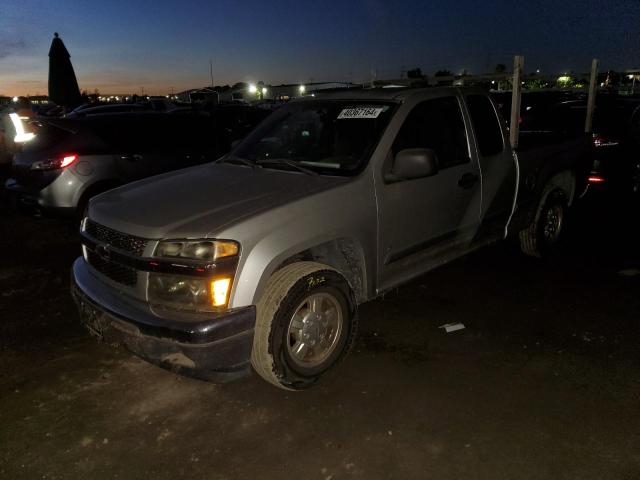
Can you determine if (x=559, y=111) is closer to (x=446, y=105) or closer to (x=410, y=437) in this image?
(x=446, y=105)

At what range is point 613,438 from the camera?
8.59ft

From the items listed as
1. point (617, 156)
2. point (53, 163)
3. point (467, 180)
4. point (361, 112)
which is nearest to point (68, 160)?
point (53, 163)

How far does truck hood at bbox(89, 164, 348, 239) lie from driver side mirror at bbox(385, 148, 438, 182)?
39 centimetres

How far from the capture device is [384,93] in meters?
3.70

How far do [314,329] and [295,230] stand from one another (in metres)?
0.70

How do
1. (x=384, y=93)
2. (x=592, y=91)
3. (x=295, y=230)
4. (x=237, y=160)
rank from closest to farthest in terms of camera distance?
(x=295, y=230)
(x=384, y=93)
(x=237, y=160)
(x=592, y=91)

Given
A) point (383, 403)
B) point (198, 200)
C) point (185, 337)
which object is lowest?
point (383, 403)

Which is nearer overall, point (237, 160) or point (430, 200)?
point (430, 200)

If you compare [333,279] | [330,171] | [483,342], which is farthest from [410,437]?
[330,171]

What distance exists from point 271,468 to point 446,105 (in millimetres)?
2936

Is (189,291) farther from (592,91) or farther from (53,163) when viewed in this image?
(592,91)

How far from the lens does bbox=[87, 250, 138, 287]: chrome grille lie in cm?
277

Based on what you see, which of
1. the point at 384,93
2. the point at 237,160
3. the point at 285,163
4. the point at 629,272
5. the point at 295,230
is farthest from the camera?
the point at 629,272

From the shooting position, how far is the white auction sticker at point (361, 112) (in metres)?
3.55
